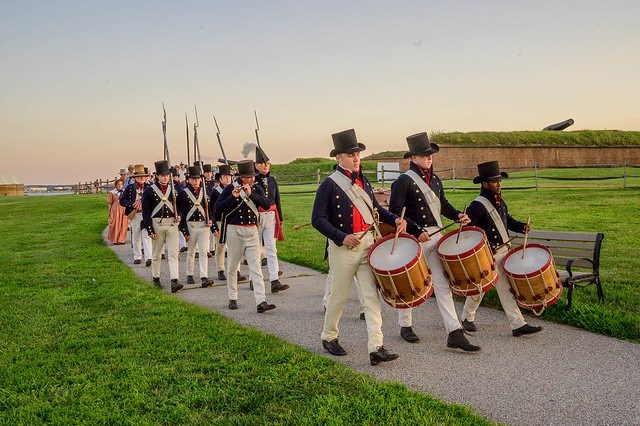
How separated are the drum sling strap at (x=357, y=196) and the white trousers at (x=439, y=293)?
834 millimetres

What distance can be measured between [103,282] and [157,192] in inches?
68.8

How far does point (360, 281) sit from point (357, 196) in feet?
2.64

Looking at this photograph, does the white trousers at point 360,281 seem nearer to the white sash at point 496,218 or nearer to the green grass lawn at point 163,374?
the green grass lawn at point 163,374

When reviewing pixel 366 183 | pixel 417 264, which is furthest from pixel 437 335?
pixel 366 183

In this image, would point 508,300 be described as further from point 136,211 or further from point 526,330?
point 136,211

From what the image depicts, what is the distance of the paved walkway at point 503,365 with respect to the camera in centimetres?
437

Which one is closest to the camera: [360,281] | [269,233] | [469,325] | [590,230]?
[360,281]

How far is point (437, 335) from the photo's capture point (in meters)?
6.49

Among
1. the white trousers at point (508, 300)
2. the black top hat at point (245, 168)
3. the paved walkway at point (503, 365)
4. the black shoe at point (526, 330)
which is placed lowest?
the paved walkway at point (503, 365)

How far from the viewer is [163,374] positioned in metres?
5.16

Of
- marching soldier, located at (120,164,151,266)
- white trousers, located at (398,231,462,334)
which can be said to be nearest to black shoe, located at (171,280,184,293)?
marching soldier, located at (120,164,151,266)

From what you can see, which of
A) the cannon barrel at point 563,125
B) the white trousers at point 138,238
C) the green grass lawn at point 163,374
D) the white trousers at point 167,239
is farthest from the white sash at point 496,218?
the cannon barrel at point 563,125

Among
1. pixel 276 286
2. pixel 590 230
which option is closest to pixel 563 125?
pixel 590 230

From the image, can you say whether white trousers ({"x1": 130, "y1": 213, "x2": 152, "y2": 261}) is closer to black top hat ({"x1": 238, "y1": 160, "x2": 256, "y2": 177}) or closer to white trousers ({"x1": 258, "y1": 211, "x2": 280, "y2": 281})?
white trousers ({"x1": 258, "y1": 211, "x2": 280, "y2": 281})
